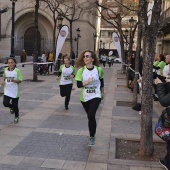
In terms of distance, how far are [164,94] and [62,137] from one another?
2.80 metres

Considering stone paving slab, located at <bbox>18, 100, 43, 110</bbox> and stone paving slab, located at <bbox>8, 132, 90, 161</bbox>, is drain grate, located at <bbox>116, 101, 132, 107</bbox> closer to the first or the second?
stone paving slab, located at <bbox>18, 100, 43, 110</bbox>

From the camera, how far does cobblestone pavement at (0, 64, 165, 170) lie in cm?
493

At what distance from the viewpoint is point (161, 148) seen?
231 inches

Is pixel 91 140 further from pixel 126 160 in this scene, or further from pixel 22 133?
pixel 22 133

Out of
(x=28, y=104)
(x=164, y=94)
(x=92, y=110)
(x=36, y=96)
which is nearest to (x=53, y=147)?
(x=92, y=110)

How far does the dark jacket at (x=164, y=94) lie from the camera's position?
13.8ft

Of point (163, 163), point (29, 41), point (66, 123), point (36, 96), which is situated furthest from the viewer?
point (29, 41)

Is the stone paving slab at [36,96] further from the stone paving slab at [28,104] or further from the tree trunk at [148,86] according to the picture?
the tree trunk at [148,86]

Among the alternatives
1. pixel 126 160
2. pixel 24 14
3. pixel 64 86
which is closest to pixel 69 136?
pixel 126 160

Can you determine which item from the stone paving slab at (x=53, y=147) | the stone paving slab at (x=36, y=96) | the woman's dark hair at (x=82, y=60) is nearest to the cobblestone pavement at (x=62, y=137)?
the stone paving slab at (x=53, y=147)

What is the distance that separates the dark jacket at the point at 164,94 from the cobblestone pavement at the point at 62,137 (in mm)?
1247

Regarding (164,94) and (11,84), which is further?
(11,84)

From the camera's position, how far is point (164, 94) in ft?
14.0

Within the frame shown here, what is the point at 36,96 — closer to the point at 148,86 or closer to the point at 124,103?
the point at 124,103
